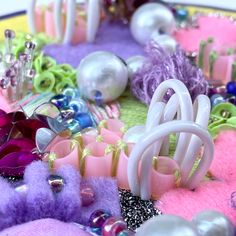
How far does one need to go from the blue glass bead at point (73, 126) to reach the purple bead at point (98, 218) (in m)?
0.18

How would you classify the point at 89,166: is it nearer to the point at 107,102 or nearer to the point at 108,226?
the point at 108,226

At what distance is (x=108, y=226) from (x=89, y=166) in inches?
4.7

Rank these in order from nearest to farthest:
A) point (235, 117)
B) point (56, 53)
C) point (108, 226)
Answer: point (108, 226) < point (235, 117) < point (56, 53)

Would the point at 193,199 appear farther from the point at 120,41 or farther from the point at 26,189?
the point at 120,41

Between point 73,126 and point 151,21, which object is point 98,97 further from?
point 151,21

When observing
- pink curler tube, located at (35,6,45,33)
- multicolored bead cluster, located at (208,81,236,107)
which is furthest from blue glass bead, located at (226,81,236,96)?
pink curler tube, located at (35,6,45,33)

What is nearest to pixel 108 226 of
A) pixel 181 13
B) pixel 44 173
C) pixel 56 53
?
pixel 44 173

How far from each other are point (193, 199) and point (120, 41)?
1.88 feet

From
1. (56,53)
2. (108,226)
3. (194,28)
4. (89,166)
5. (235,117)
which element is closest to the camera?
(108,226)

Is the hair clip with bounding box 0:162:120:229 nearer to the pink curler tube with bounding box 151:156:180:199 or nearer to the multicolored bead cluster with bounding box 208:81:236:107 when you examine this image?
the pink curler tube with bounding box 151:156:180:199

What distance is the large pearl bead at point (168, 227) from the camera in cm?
50

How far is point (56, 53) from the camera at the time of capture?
3.36 ft

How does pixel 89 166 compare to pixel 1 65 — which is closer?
pixel 89 166

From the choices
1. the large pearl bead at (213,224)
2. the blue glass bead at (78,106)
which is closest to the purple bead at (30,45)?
the blue glass bead at (78,106)
